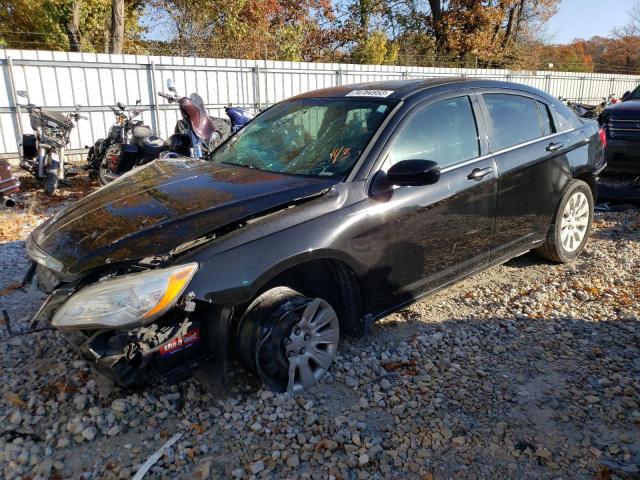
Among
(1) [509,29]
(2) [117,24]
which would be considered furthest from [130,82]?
(1) [509,29]

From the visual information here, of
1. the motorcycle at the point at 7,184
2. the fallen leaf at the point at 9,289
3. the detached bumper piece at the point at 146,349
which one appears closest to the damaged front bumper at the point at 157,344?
the detached bumper piece at the point at 146,349

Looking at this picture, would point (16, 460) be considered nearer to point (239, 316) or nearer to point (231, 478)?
point (231, 478)

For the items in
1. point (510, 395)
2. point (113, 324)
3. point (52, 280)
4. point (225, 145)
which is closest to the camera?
point (113, 324)

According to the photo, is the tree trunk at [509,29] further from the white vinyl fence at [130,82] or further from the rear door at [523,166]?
the rear door at [523,166]

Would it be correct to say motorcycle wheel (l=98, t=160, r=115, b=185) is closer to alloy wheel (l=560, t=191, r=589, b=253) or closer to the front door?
the front door

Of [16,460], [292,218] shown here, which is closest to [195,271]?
[292,218]

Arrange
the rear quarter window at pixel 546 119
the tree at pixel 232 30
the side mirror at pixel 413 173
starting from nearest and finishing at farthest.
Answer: the side mirror at pixel 413 173
the rear quarter window at pixel 546 119
the tree at pixel 232 30

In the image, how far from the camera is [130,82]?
1116 cm

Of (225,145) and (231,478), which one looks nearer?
(231,478)

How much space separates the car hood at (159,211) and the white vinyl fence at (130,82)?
8.13m

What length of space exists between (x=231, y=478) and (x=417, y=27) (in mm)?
29243

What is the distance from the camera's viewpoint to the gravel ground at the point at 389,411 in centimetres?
239

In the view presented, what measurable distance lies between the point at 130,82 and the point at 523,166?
967 centimetres

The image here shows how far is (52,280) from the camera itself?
2672mm
